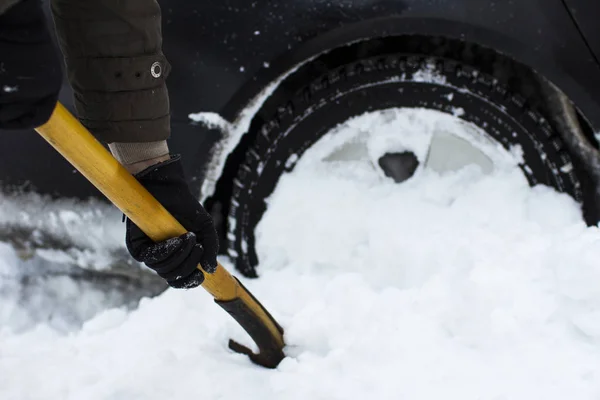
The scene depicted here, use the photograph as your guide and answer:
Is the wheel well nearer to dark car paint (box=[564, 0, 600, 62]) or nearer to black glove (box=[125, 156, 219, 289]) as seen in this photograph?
dark car paint (box=[564, 0, 600, 62])

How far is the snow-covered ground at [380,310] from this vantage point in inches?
59.6

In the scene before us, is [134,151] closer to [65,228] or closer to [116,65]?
[116,65]

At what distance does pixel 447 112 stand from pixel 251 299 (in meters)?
0.86

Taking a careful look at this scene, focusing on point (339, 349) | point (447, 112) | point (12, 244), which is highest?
point (447, 112)

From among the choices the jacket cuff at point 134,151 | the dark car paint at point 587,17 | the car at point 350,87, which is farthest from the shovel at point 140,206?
the dark car paint at point 587,17

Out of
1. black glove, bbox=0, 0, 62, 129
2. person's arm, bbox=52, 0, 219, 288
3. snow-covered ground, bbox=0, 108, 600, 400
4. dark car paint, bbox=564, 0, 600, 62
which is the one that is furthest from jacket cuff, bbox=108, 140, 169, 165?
dark car paint, bbox=564, 0, 600, 62

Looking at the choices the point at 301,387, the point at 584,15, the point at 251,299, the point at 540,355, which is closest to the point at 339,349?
the point at 301,387

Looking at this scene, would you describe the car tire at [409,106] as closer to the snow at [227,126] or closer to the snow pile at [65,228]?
the snow at [227,126]

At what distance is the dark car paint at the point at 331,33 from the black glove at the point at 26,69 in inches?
23.8

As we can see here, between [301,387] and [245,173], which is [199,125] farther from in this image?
[301,387]

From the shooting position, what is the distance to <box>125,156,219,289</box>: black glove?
47.5 inches

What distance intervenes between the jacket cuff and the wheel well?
0.44 meters

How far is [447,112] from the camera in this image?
1.64 metres

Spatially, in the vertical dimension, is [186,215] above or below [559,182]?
below
